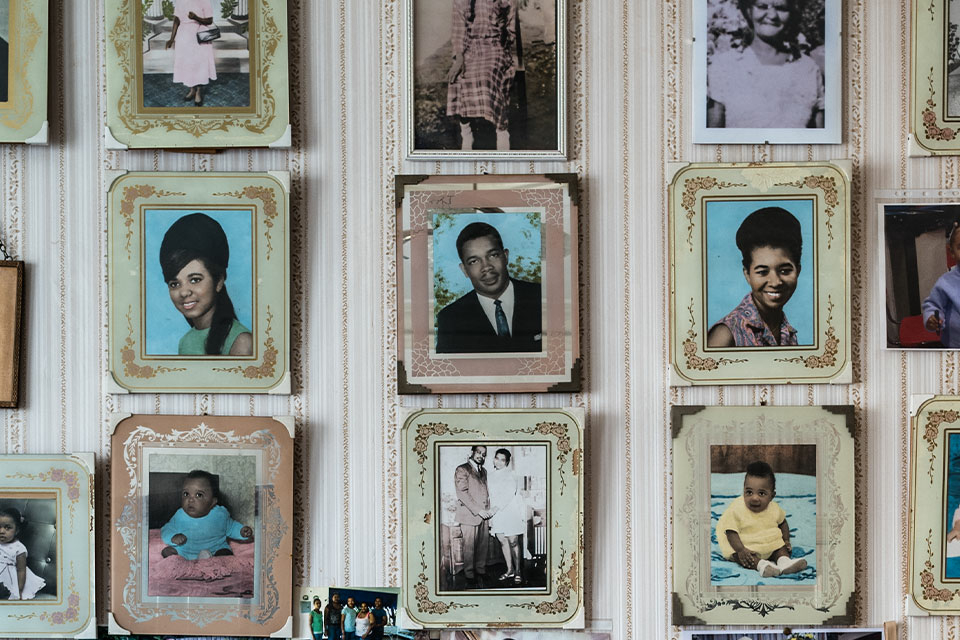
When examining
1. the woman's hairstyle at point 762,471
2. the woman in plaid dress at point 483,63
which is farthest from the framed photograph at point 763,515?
the woman in plaid dress at point 483,63

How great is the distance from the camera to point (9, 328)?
136cm

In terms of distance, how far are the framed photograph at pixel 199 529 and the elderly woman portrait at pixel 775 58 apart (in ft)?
3.25

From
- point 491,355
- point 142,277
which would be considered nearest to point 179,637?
point 142,277

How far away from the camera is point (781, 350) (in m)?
1.36

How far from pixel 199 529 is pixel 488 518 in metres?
0.49

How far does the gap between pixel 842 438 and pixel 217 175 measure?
1149 mm

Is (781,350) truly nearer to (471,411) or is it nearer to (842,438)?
(842,438)

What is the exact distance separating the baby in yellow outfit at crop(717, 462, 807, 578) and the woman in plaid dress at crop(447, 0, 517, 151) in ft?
2.36

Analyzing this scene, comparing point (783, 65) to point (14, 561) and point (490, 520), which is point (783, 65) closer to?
point (490, 520)

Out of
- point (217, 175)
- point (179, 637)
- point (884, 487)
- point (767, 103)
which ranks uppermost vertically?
point (767, 103)

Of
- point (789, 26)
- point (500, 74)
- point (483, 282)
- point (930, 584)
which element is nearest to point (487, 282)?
point (483, 282)

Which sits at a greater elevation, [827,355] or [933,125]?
[933,125]

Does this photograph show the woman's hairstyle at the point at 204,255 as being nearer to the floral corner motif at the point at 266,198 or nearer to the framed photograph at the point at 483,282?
the floral corner motif at the point at 266,198

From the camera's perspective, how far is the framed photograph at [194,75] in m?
1.35
